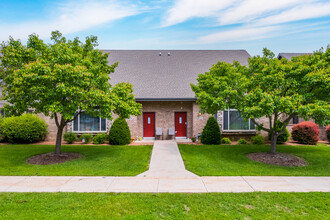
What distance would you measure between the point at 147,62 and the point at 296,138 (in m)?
12.4

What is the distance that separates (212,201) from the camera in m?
5.60

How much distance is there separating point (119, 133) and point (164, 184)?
24.7 feet

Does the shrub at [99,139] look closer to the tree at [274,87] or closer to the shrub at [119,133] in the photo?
the shrub at [119,133]

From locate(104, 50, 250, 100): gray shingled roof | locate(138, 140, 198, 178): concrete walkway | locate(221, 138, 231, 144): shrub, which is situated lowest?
locate(138, 140, 198, 178): concrete walkway

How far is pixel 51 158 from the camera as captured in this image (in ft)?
32.7

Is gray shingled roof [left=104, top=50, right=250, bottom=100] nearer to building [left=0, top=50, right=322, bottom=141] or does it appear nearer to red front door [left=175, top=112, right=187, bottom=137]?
building [left=0, top=50, right=322, bottom=141]

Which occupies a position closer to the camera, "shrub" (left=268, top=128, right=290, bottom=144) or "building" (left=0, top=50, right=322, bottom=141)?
"shrub" (left=268, top=128, right=290, bottom=144)

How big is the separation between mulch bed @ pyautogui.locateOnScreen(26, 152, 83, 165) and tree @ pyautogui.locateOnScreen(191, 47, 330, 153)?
21.8 ft

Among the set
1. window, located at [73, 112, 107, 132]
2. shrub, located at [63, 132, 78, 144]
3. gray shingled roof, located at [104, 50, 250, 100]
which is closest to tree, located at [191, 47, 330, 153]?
gray shingled roof, located at [104, 50, 250, 100]

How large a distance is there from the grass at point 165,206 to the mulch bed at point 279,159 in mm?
3498

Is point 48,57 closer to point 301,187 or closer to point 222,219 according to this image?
point 222,219

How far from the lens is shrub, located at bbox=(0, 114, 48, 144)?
14.0 m

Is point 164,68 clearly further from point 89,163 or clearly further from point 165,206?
point 165,206

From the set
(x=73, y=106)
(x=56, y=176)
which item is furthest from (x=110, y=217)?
(x=73, y=106)
